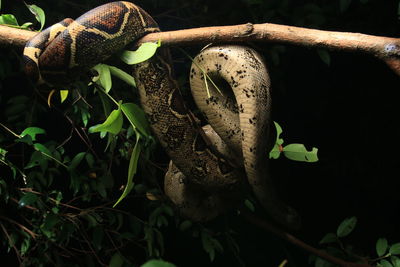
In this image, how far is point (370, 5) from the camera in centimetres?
146

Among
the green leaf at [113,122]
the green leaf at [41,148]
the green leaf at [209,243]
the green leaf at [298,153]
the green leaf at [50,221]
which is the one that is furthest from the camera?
the green leaf at [209,243]

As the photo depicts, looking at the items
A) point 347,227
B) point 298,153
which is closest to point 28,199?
point 298,153

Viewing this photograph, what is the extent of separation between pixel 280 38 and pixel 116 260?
3.48 ft

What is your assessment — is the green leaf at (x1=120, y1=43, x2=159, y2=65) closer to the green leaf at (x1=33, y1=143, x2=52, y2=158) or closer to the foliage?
the green leaf at (x1=33, y1=143, x2=52, y2=158)

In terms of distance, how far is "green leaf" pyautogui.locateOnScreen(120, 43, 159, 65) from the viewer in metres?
0.90

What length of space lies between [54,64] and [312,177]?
1.24 m

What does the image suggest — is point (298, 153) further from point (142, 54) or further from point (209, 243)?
point (209, 243)

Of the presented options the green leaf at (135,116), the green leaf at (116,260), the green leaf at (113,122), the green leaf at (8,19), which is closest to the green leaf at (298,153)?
the green leaf at (135,116)

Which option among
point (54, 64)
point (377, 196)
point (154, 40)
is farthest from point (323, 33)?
point (377, 196)

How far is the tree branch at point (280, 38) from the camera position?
0.87 m

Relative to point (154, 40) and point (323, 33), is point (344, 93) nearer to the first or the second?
point (323, 33)

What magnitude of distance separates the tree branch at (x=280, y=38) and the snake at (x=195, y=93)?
0.07m

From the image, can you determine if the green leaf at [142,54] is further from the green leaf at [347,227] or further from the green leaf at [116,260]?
the green leaf at [347,227]

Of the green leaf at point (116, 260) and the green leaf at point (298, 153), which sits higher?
the green leaf at point (298, 153)
